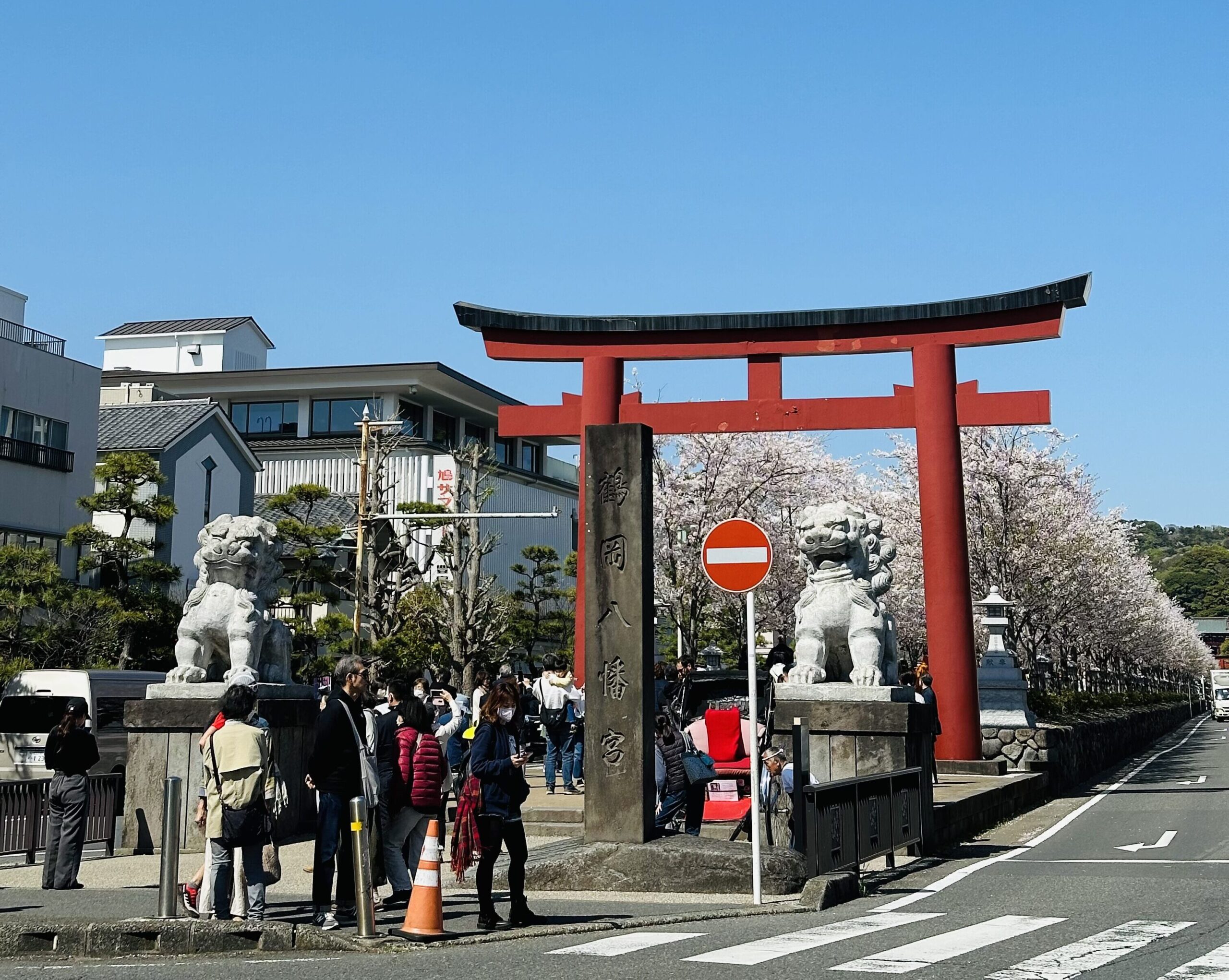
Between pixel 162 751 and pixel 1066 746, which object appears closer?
pixel 162 751

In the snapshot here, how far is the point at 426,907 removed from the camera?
791cm

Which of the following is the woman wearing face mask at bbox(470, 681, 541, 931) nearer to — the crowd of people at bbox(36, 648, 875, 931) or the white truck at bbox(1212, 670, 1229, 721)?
the crowd of people at bbox(36, 648, 875, 931)

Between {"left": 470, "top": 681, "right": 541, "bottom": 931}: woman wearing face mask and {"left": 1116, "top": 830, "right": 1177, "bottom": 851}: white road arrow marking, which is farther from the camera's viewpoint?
{"left": 1116, "top": 830, "right": 1177, "bottom": 851}: white road arrow marking

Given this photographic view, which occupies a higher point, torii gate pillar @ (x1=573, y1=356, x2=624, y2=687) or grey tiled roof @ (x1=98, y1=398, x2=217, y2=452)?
grey tiled roof @ (x1=98, y1=398, x2=217, y2=452)

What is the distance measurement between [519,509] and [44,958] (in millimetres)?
41758

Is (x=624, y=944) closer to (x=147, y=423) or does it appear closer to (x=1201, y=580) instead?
(x=147, y=423)

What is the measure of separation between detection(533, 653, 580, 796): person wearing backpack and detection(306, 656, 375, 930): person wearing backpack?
26.4ft

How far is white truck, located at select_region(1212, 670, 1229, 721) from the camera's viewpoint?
73500 mm

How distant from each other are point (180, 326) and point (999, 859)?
48.8 metres

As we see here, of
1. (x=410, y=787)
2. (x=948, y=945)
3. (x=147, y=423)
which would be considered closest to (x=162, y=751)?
(x=410, y=787)

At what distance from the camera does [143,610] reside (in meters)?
25.5

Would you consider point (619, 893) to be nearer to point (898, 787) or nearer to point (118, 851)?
point (898, 787)

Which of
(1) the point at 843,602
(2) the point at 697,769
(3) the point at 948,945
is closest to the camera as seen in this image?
(3) the point at 948,945

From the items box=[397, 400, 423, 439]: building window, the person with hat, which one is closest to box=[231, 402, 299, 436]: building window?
box=[397, 400, 423, 439]: building window
